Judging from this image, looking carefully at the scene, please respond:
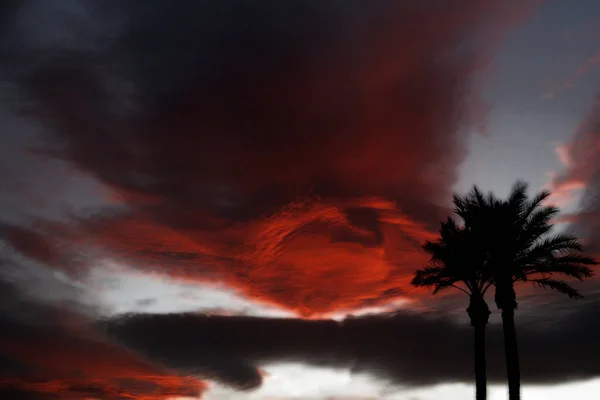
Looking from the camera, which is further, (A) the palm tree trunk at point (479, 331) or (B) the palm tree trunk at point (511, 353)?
(A) the palm tree trunk at point (479, 331)

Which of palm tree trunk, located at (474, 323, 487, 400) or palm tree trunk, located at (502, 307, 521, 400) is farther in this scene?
palm tree trunk, located at (474, 323, 487, 400)

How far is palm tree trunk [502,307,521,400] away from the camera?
109ft

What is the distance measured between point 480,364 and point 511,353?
158 inches

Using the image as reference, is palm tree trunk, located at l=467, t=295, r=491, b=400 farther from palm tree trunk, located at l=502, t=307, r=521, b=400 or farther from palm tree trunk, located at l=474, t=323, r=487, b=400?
palm tree trunk, located at l=502, t=307, r=521, b=400

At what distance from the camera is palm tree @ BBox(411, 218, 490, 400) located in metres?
36.8

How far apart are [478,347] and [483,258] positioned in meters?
5.69

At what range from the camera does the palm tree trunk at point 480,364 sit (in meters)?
36.9

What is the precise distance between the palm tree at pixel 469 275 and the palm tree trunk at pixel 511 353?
294 cm

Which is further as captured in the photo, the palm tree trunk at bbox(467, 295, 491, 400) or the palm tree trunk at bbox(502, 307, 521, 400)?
the palm tree trunk at bbox(467, 295, 491, 400)

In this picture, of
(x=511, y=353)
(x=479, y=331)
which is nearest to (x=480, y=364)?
(x=479, y=331)

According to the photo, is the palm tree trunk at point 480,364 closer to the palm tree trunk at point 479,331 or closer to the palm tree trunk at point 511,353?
the palm tree trunk at point 479,331

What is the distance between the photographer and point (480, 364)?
37.4m

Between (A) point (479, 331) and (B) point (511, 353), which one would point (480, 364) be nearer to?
(A) point (479, 331)

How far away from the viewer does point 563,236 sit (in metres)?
34.1
